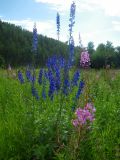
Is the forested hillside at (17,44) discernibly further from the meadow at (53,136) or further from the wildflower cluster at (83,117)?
the wildflower cluster at (83,117)

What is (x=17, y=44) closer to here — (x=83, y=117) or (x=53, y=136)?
(x=53, y=136)

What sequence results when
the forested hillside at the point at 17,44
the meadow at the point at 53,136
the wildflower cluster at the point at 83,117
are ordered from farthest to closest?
the forested hillside at the point at 17,44
the meadow at the point at 53,136
the wildflower cluster at the point at 83,117

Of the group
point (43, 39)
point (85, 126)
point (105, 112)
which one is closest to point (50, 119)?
point (105, 112)

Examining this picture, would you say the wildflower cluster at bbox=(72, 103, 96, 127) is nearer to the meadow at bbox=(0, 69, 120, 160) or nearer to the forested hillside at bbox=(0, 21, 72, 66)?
the meadow at bbox=(0, 69, 120, 160)

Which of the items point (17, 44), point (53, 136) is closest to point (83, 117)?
point (53, 136)

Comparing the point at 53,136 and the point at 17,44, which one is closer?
the point at 53,136

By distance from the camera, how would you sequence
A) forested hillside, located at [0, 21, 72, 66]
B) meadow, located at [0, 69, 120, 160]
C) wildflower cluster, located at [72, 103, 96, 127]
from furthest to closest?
forested hillside, located at [0, 21, 72, 66] → meadow, located at [0, 69, 120, 160] → wildflower cluster, located at [72, 103, 96, 127]

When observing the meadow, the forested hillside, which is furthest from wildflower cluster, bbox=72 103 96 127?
the forested hillside

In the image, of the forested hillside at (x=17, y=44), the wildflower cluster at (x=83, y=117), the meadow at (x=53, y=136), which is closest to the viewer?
the wildflower cluster at (x=83, y=117)

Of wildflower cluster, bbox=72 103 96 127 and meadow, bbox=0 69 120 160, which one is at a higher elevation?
wildflower cluster, bbox=72 103 96 127

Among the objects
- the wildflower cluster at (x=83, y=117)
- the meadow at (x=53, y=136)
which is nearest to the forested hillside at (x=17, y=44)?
→ the meadow at (x=53, y=136)

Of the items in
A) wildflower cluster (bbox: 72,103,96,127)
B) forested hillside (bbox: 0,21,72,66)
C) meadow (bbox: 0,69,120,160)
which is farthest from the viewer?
forested hillside (bbox: 0,21,72,66)

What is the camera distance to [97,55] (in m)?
30.5

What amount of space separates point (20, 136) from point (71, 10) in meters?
1.58
